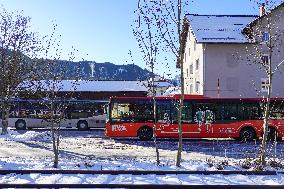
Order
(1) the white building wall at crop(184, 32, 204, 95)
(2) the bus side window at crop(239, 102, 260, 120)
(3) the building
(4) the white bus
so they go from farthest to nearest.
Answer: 1. (1) the white building wall at crop(184, 32, 204, 95)
2. (3) the building
3. (4) the white bus
4. (2) the bus side window at crop(239, 102, 260, 120)

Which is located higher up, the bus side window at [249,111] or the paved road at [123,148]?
the bus side window at [249,111]

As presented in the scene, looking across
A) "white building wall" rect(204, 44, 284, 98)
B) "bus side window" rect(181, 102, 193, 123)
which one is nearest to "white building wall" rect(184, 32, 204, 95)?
"white building wall" rect(204, 44, 284, 98)

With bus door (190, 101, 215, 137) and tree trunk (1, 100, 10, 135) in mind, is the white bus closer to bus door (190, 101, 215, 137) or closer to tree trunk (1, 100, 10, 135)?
tree trunk (1, 100, 10, 135)

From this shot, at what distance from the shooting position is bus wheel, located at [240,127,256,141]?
81.3 ft

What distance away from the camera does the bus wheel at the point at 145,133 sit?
24828 millimetres

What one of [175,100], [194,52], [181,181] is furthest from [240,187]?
[194,52]

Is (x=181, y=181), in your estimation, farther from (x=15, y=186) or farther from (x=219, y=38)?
(x=219, y=38)

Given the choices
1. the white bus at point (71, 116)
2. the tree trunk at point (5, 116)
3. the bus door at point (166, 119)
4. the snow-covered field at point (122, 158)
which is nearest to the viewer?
the snow-covered field at point (122, 158)

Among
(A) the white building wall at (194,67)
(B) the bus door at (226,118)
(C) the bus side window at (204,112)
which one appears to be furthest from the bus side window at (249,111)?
(A) the white building wall at (194,67)

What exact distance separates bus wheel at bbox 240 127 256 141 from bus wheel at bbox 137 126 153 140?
5.61 metres

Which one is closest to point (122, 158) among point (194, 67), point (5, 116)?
point (5, 116)

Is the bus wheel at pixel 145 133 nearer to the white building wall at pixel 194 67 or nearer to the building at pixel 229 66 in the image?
the building at pixel 229 66

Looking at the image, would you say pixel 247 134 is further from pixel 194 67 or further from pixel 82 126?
pixel 194 67

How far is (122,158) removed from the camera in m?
17.0
